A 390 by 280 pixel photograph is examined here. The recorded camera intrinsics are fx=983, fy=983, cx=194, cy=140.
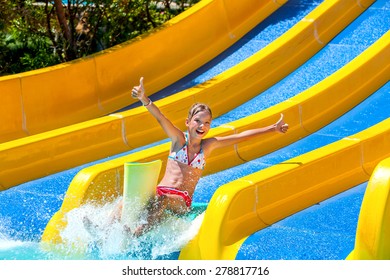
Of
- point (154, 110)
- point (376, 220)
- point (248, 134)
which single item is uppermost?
point (154, 110)

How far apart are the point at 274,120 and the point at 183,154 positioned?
1415 millimetres

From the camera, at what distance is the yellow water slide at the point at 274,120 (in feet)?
22.9

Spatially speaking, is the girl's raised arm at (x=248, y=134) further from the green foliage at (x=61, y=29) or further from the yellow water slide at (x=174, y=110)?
the green foliage at (x=61, y=29)

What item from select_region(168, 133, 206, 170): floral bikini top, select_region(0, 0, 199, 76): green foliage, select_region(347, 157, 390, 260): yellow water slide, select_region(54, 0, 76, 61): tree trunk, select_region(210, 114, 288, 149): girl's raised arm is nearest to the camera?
select_region(347, 157, 390, 260): yellow water slide

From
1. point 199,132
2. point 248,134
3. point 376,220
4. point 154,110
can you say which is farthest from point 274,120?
point 376,220

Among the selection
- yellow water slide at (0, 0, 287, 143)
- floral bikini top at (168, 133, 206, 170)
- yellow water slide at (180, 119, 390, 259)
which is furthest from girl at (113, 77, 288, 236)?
yellow water slide at (0, 0, 287, 143)

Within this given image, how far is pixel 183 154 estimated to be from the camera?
685 centimetres

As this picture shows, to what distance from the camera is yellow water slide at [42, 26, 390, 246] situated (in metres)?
6.99

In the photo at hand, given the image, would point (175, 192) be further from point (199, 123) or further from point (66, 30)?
point (66, 30)

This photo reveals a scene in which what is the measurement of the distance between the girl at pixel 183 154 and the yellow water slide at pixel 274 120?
50cm

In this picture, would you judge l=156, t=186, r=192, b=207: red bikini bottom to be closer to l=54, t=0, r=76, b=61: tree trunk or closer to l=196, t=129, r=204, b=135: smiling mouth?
l=196, t=129, r=204, b=135: smiling mouth

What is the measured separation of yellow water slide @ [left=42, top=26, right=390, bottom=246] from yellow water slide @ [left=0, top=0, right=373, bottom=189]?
239 millimetres

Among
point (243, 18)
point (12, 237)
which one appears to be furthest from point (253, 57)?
point (12, 237)
